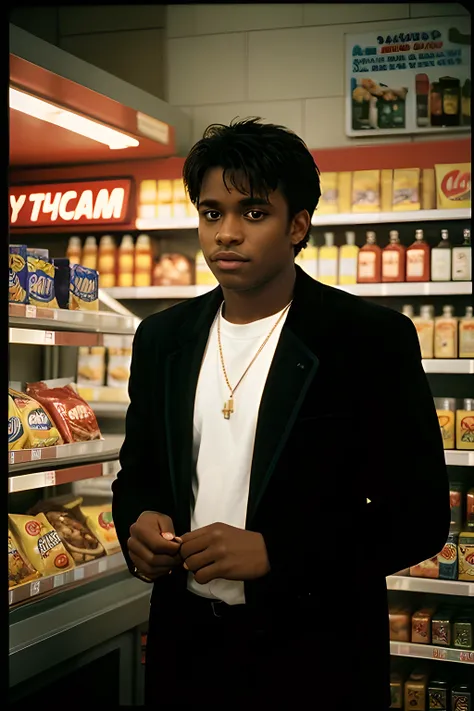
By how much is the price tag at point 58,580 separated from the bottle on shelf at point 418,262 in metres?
2.02

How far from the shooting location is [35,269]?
9.29 feet

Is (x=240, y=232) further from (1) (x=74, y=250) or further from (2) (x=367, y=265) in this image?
(1) (x=74, y=250)

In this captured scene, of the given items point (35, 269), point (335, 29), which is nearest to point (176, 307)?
point (35, 269)

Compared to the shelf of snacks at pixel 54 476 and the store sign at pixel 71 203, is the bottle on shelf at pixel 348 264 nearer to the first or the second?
the store sign at pixel 71 203

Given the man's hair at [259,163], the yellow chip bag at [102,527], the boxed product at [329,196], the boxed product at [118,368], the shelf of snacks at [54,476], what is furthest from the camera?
the boxed product at [118,368]

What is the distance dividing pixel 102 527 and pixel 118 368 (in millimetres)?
1152

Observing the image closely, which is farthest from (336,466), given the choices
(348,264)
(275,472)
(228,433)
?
(348,264)

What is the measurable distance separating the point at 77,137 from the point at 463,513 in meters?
2.45

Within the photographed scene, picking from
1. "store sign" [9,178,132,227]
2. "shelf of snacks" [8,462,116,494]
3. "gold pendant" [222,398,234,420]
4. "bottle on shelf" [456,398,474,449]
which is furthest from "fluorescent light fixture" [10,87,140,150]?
"bottle on shelf" [456,398,474,449]

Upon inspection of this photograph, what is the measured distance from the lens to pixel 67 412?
9.98 feet

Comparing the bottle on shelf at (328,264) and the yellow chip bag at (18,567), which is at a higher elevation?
the bottle on shelf at (328,264)

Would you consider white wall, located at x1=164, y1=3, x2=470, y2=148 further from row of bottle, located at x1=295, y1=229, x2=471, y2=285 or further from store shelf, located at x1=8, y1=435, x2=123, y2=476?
store shelf, located at x1=8, y1=435, x2=123, y2=476

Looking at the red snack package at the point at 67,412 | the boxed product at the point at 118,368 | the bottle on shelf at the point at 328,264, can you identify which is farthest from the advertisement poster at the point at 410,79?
the red snack package at the point at 67,412

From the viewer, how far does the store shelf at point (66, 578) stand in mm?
2664
